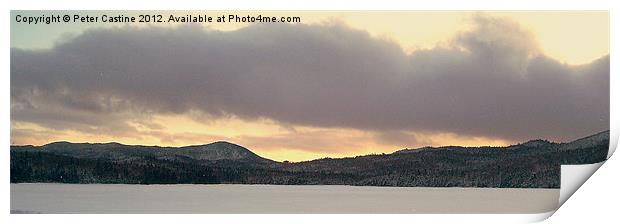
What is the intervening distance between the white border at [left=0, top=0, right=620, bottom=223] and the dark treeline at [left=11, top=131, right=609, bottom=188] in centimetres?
15

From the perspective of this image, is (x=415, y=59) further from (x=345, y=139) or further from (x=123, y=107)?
(x=123, y=107)

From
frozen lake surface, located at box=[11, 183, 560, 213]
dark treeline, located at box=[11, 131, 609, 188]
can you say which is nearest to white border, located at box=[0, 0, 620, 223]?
frozen lake surface, located at box=[11, 183, 560, 213]

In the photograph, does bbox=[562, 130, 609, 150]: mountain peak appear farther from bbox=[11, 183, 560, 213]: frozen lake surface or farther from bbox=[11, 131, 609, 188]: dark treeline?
bbox=[11, 183, 560, 213]: frozen lake surface

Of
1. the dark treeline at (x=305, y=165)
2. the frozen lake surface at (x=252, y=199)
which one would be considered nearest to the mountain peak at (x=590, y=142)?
the dark treeline at (x=305, y=165)

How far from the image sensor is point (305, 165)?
165 inches

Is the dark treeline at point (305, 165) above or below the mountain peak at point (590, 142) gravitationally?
below

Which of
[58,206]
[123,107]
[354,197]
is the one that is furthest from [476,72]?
[58,206]

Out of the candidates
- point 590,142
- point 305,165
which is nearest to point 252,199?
point 305,165

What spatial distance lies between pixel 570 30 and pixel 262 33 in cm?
137

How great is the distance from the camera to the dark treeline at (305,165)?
4.14 meters

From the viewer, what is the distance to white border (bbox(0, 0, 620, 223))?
4090mm
